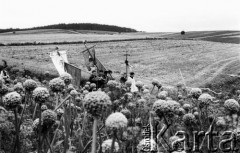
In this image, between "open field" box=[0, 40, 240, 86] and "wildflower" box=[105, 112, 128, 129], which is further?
"open field" box=[0, 40, 240, 86]

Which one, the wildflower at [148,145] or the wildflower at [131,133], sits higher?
the wildflower at [148,145]

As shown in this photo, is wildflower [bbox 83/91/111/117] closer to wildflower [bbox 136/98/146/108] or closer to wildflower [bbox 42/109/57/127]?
wildflower [bbox 42/109/57/127]

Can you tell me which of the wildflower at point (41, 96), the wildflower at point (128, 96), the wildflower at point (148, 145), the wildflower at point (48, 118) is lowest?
the wildflower at point (128, 96)

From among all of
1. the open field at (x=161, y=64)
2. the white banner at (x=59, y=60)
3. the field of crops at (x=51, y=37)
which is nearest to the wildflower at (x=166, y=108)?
the white banner at (x=59, y=60)

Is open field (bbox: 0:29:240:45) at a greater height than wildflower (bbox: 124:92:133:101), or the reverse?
wildflower (bbox: 124:92:133:101)

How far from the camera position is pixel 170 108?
2557 mm

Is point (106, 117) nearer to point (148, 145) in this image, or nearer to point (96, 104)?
point (148, 145)

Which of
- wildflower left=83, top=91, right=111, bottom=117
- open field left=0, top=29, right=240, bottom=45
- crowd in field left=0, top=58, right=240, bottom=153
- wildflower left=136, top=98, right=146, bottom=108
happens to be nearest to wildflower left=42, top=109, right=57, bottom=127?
crowd in field left=0, top=58, right=240, bottom=153

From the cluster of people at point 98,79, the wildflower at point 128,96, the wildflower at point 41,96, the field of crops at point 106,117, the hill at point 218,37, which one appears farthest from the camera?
the hill at point 218,37

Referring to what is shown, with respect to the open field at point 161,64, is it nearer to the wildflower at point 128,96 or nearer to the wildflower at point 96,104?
the wildflower at point 128,96

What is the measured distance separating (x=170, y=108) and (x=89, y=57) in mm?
9696

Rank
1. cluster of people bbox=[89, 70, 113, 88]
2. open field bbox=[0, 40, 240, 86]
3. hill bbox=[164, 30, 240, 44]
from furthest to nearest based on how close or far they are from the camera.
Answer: hill bbox=[164, 30, 240, 44]
open field bbox=[0, 40, 240, 86]
cluster of people bbox=[89, 70, 113, 88]

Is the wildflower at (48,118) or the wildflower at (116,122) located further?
the wildflower at (48,118)

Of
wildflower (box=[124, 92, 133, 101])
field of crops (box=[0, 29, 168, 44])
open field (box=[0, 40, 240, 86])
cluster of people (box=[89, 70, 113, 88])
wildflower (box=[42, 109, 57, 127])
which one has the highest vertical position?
wildflower (box=[42, 109, 57, 127])
